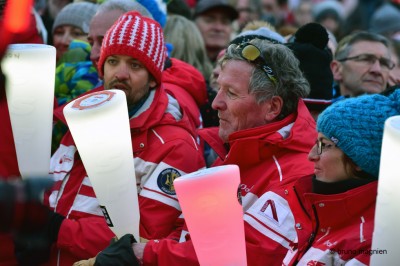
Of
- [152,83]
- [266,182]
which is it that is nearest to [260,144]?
[266,182]

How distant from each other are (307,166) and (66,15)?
3.52 metres

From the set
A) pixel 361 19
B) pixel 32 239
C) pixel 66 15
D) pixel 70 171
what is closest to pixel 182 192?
pixel 32 239

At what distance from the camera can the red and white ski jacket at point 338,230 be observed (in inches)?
139

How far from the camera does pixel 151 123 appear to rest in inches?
182

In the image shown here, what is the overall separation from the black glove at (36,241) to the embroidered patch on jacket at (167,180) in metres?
0.49

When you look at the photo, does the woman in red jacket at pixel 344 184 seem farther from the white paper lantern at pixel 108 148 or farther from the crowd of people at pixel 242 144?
the white paper lantern at pixel 108 148

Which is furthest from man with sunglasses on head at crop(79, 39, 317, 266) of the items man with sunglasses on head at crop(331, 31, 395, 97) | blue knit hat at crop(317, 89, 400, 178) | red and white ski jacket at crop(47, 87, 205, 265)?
man with sunglasses on head at crop(331, 31, 395, 97)

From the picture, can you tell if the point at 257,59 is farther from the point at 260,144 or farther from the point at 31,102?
the point at 31,102

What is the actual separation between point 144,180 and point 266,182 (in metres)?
0.64

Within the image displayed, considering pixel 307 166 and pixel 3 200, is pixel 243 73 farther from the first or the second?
pixel 3 200

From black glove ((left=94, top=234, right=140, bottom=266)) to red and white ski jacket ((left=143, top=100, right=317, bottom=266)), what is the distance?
9 cm

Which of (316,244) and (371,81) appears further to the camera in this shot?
(371,81)

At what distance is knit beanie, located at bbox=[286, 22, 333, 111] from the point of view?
5277 mm

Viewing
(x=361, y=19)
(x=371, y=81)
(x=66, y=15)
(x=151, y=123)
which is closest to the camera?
(x=151, y=123)
